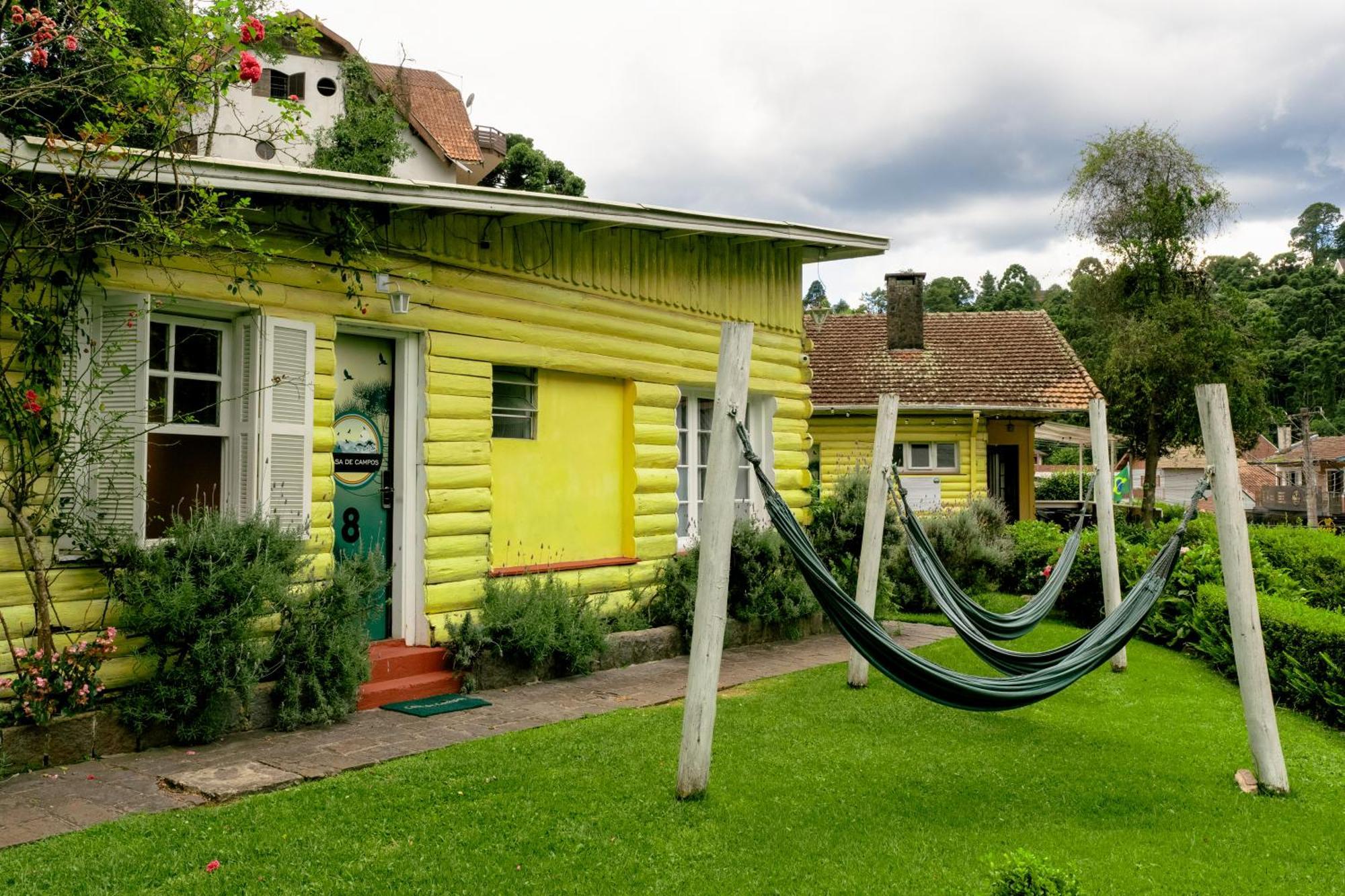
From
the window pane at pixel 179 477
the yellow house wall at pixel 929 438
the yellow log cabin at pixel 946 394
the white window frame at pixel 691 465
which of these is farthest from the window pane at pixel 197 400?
the yellow house wall at pixel 929 438

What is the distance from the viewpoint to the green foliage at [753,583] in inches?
350

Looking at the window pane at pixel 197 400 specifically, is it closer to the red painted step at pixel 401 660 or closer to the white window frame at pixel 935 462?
the red painted step at pixel 401 660

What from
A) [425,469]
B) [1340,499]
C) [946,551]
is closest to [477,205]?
[425,469]

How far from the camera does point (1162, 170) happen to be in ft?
74.0

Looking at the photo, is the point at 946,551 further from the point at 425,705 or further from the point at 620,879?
the point at 620,879

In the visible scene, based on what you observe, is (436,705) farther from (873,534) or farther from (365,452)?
(873,534)

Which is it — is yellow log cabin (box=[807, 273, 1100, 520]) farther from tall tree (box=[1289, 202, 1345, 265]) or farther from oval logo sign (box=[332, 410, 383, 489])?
tall tree (box=[1289, 202, 1345, 265])

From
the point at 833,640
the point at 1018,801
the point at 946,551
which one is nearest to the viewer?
the point at 1018,801

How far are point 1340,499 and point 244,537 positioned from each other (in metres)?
46.5

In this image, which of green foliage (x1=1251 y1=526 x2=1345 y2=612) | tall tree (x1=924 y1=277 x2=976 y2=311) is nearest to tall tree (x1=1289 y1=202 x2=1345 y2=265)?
tall tree (x1=924 y1=277 x2=976 y2=311)

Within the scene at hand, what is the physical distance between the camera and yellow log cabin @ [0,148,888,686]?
5957mm

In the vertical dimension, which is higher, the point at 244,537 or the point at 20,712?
the point at 244,537

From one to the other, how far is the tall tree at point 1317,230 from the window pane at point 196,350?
11285 centimetres

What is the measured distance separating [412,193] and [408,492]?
2.17 metres
